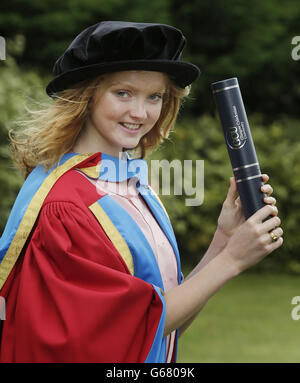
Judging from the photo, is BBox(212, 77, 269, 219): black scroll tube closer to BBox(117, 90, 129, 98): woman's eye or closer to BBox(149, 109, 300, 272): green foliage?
BBox(117, 90, 129, 98): woman's eye

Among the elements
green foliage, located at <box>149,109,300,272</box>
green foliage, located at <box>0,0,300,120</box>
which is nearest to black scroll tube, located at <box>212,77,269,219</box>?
green foliage, located at <box>149,109,300,272</box>

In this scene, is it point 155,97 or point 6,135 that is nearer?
point 155,97

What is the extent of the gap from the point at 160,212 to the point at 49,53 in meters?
11.3

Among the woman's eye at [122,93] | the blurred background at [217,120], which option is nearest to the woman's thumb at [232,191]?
the woman's eye at [122,93]

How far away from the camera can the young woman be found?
5.98 feet

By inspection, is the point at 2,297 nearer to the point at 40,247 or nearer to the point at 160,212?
the point at 40,247

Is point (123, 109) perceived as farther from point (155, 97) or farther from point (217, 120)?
point (217, 120)

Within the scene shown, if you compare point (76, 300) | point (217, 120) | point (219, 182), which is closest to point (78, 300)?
point (76, 300)

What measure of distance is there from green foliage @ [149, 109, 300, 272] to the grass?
69cm

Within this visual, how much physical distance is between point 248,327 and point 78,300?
597 centimetres

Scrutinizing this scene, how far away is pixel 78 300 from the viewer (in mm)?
1800

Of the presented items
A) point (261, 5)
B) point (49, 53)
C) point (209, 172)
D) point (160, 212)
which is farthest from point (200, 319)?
point (261, 5)

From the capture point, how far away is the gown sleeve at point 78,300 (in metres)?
1.80

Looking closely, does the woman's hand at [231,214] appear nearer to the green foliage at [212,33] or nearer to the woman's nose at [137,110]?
the woman's nose at [137,110]
